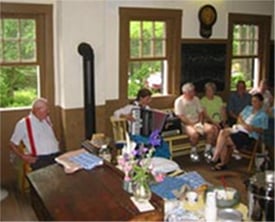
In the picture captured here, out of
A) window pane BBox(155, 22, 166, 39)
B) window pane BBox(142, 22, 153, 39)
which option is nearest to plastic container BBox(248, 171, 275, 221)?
window pane BBox(142, 22, 153, 39)

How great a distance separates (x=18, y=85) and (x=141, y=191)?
3.17 metres

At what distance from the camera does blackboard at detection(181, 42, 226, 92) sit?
20.2 ft

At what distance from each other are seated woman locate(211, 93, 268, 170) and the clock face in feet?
4.73

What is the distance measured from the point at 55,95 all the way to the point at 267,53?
12.5 ft

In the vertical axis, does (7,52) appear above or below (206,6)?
below

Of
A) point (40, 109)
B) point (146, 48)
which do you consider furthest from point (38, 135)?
point (146, 48)

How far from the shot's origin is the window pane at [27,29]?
16.2 feet

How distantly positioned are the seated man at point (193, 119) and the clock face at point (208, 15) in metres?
1.03

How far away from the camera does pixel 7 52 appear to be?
192 inches

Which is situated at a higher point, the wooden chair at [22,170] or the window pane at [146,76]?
the window pane at [146,76]

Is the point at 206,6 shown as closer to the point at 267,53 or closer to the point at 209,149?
the point at 267,53

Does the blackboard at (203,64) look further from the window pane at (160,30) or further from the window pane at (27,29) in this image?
the window pane at (27,29)

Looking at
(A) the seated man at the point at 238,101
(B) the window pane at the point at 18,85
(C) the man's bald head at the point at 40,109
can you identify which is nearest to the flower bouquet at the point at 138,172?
(C) the man's bald head at the point at 40,109

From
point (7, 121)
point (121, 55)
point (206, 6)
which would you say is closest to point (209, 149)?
point (121, 55)
